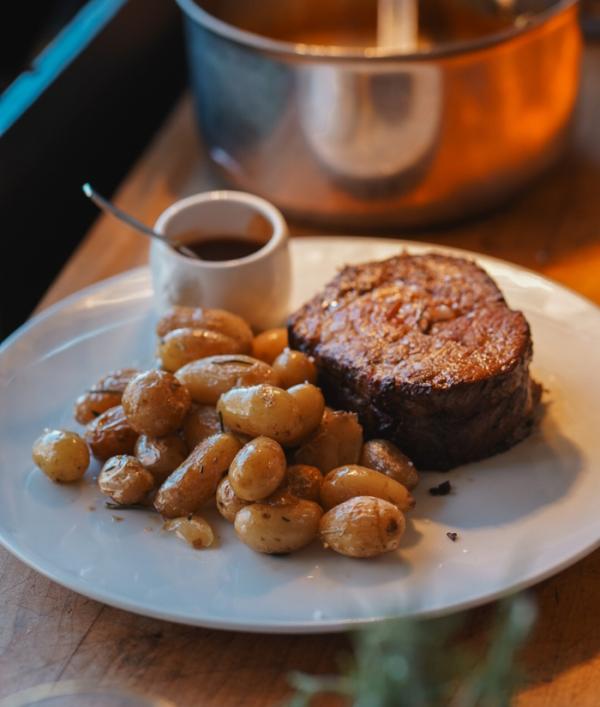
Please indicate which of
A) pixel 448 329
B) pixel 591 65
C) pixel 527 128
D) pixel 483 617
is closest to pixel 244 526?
pixel 483 617

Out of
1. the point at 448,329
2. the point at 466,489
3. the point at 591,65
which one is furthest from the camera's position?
the point at 591,65

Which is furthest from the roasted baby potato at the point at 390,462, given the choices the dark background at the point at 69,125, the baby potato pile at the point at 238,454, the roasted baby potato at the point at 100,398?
the dark background at the point at 69,125

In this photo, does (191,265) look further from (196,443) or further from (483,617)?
(483,617)

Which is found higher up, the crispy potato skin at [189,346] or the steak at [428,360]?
the crispy potato skin at [189,346]

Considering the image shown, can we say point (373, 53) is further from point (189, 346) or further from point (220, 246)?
point (189, 346)

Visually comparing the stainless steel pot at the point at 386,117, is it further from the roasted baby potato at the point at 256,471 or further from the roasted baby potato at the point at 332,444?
the roasted baby potato at the point at 256,471

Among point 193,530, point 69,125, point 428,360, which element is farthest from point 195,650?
point 69,125
